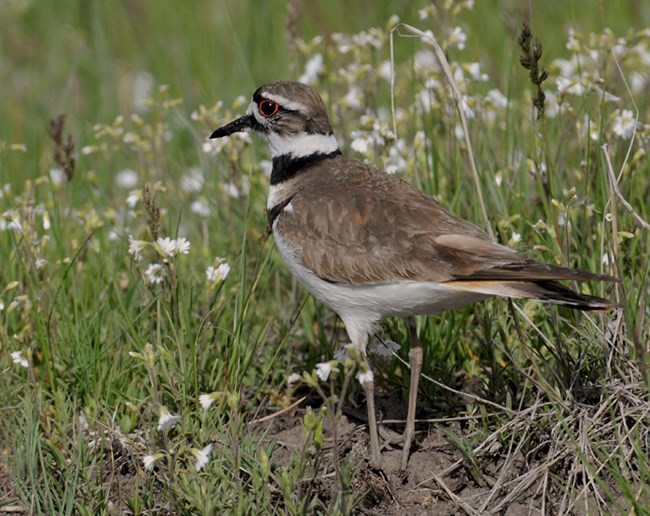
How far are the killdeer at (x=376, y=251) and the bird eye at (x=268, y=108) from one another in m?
0.02

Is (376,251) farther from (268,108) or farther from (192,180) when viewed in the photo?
(192,180)

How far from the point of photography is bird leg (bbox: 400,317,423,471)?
4293 mm

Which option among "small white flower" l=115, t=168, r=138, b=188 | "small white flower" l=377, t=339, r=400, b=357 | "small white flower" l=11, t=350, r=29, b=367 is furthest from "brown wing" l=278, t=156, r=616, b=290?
"small white flower" l=115, t=168, r=138, b=188

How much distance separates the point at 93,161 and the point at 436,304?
4.25m

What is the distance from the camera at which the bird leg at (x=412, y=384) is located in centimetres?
429

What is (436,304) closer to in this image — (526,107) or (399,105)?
(526,107)

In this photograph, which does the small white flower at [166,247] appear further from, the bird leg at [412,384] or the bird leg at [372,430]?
the bird leg at [412,384]

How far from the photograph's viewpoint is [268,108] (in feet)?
16.4

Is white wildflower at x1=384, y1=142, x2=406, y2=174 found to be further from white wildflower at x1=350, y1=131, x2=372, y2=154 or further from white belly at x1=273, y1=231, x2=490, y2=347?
white belly at x1=273, y1=231, x2=490, y2=347

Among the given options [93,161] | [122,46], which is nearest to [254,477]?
[93,161]

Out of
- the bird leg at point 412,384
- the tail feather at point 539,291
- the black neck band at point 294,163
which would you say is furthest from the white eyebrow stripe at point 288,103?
the tail feather at point 539,291

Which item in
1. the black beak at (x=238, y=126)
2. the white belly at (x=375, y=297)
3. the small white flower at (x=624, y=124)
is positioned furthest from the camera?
the black beak at (x=238, y=126)

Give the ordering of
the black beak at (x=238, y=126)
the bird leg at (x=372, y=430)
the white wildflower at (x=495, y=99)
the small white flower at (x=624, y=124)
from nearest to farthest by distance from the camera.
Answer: the bird leg at (x=372, y=430) < the small white flower at (x=624, y=124) < the black beak at (x=238, y=126) < the white wildflower at (x=495, y=99)

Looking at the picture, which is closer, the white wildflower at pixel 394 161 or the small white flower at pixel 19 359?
the small white flower at pixel 19 359
